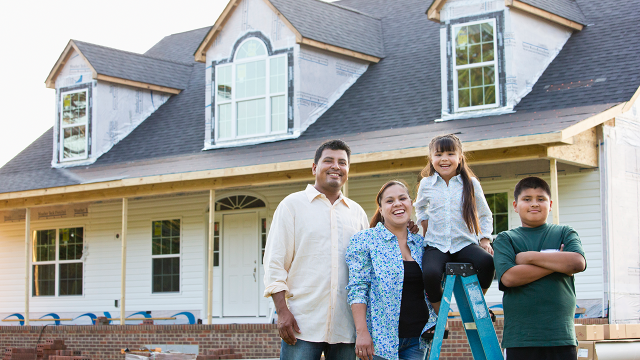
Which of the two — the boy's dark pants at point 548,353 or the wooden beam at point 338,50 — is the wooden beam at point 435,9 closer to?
the wooden beam at point 338,50

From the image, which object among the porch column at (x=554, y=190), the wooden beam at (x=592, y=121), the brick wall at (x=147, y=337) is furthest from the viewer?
the brick wall at (x=147, y=337)

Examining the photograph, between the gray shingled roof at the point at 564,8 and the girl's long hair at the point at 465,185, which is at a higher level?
the gray shingled roof at the point at 564,8

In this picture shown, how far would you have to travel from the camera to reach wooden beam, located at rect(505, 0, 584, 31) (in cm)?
1219

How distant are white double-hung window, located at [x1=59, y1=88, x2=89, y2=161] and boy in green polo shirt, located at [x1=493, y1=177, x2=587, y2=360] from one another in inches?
556

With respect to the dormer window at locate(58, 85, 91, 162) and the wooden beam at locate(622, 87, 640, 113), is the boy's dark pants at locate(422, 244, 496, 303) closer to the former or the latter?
the wooden beam at locate(622, 87, 640, 113)

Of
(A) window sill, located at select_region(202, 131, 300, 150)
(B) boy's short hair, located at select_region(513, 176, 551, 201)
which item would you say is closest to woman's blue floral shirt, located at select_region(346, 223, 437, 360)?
(B) boy's short hair, located at select_region(513, 176, 551, 201)

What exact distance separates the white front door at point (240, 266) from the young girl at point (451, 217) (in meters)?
10.4

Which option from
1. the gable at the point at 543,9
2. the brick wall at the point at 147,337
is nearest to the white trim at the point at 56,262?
the brick wall at the point at 147,337

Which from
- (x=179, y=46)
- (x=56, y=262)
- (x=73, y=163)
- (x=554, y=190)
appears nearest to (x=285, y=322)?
(x=554, y=190)

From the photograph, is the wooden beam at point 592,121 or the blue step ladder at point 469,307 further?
the wooden beam at point 592,121

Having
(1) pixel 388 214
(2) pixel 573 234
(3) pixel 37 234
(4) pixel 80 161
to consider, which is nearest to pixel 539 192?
(2) pixel 573 234

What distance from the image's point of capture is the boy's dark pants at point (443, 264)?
13.6 ft

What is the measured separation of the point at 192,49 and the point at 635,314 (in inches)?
522

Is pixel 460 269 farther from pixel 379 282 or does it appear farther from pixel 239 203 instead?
pixel 239 203
